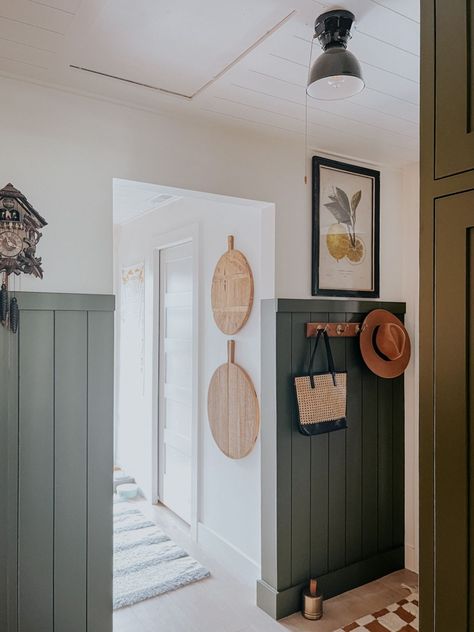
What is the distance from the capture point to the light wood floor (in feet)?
8.16

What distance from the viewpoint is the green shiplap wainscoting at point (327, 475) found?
2.60m

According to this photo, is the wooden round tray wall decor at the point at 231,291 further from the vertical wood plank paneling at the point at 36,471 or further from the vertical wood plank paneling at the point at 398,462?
the vertical wood plank paneling at the point at 36,471

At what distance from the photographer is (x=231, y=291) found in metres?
3.09

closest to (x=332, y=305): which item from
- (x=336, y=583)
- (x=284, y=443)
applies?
(x=284, y=443)

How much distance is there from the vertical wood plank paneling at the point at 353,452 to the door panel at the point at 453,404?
171 cm

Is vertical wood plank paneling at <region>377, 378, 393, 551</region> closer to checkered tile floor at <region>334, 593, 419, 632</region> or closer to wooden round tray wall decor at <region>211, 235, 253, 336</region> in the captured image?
checkered tile floor at <region>334, 593, 419, 632</region>

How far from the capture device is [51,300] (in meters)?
2.03

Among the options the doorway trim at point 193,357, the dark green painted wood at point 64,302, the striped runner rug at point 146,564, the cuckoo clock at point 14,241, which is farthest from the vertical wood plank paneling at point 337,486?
the cuckoo clock at point 14,241

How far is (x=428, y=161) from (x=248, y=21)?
0.78 meters

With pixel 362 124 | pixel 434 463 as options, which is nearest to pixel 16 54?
pixel 362 124

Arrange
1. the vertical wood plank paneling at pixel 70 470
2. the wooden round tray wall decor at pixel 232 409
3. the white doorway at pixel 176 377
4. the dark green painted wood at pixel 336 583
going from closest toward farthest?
1. the vertical wood plank paneling at pixel 70 470
2. the dark green painted wood at pixel 336 583
3. the wooden round tray wall decor at pixel 232 409
4. the white doorway at pixel 176 377

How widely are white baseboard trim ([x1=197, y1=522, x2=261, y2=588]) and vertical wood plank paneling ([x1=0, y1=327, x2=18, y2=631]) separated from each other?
1.33 meters

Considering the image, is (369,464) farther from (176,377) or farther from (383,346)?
(176,377)

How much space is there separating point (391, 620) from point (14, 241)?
8.14 feet
